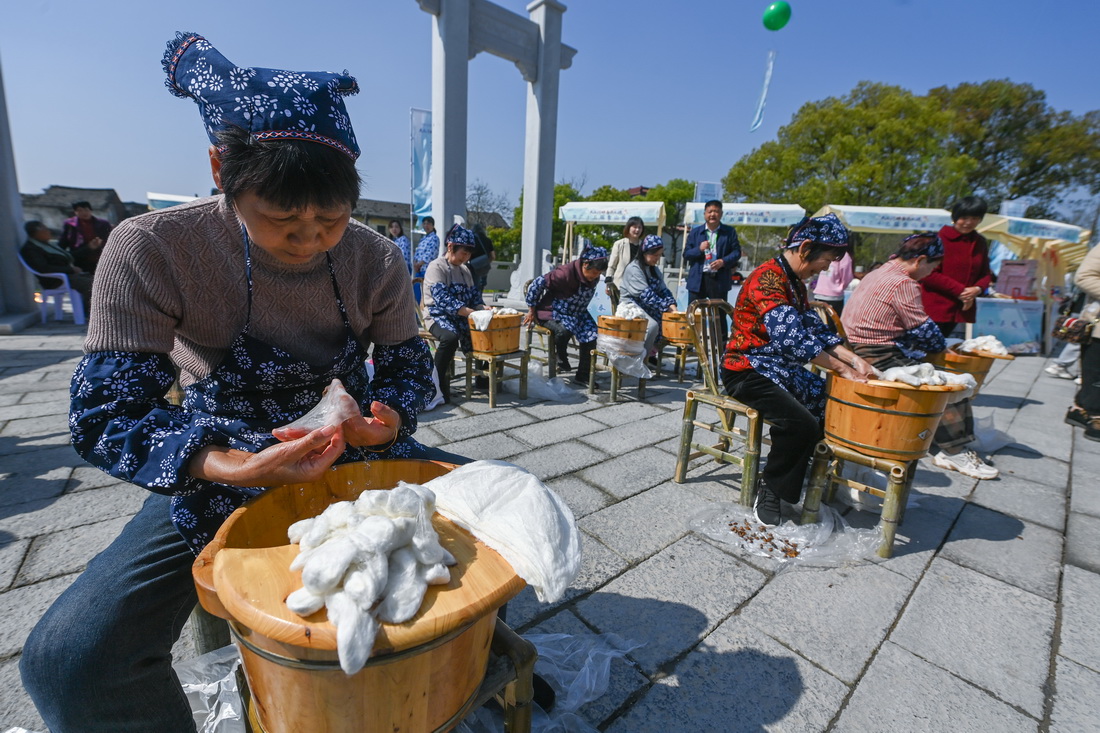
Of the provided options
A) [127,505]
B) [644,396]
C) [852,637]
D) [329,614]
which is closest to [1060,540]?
[852,637]

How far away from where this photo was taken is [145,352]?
1.16 metres

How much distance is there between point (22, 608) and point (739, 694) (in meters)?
2.83

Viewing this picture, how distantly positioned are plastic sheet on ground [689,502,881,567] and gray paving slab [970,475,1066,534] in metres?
1.25

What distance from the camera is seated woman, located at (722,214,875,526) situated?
2854mm

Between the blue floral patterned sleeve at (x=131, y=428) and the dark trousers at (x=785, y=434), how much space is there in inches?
108

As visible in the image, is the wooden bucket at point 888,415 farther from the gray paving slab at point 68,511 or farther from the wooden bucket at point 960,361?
the gray paving slab at point 68,511

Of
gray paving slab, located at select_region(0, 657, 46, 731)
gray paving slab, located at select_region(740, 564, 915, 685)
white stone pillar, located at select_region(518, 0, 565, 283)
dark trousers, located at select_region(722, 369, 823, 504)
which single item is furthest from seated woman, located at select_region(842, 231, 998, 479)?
white stone pillar, located at select_region(518, 0, 565, 283)

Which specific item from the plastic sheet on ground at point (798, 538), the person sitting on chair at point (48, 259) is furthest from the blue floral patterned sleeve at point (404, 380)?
the person sitting on chair at point (48, 259)

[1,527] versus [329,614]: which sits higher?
[329,614]

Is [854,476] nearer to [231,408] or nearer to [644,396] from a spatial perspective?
[644,396]

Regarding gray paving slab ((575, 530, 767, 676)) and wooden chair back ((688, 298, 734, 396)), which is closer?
gray paving slab ((575, 530, 767, 676))

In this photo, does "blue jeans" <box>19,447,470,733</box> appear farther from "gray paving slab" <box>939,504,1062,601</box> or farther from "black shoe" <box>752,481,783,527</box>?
"gray paving slab" <box>939,504,1062,601</box>

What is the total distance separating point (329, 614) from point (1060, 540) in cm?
415

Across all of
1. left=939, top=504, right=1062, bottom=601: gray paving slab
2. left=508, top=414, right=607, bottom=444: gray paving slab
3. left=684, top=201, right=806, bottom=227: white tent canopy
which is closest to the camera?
left=939, top=504, right=1062, bottom=601: gray paving slab
